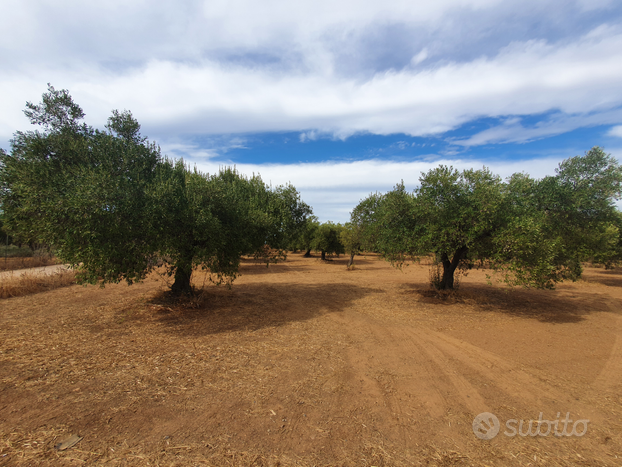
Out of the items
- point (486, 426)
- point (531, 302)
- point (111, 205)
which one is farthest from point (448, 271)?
point (111, 205)

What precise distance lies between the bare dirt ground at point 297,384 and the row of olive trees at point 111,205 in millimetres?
2280

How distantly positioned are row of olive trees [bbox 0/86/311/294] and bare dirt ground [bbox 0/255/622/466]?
2.28 m

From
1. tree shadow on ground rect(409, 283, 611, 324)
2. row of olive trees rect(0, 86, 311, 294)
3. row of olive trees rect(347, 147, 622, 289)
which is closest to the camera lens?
row of olive trees rect(0, 86, 311, 294)

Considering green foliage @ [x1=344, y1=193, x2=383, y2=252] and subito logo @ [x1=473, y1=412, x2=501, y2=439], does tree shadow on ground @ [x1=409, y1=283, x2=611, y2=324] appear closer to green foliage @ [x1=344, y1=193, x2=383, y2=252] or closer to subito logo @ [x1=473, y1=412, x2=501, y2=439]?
subito logo @ [x1=473, y1=412, x2=501, y2=439]

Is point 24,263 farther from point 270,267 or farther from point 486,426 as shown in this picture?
point 486,426

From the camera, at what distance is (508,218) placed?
36.2 feet

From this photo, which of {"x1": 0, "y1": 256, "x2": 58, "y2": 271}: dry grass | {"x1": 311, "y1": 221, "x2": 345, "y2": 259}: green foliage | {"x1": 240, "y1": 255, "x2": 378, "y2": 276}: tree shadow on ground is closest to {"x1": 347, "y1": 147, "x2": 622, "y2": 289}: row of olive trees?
{"x1": 240, "y1": 255, "x2": 378, "y2": 276}: tree shadow on ground

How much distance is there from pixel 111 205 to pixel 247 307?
20.8ft

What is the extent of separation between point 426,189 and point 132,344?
466 inches

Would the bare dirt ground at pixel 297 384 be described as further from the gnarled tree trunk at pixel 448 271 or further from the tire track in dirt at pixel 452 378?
the gnarled tree trunk at pixel 448 271

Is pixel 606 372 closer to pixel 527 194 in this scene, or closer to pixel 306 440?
pixel 306 440

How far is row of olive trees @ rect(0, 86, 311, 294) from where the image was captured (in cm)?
780

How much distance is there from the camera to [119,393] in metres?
5.25

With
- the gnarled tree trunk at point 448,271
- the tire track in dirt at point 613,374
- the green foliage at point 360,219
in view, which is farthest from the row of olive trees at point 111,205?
the green foliage at point 360,219
